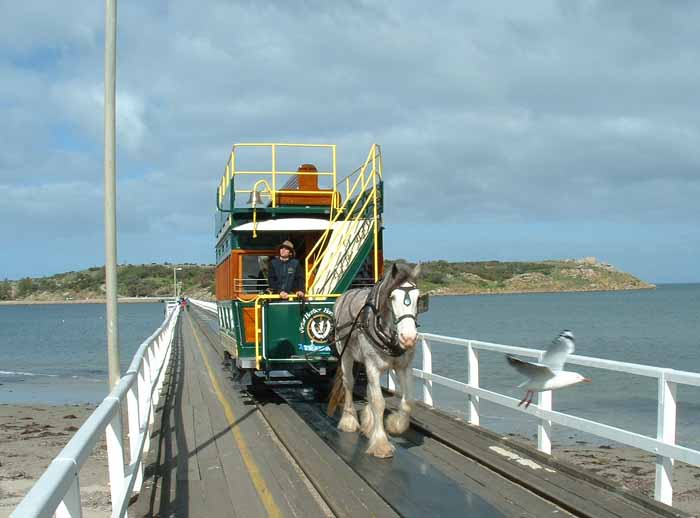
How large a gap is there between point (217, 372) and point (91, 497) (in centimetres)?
970

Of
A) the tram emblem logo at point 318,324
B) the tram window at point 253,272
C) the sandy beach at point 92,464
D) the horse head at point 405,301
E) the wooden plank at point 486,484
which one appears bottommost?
the sandy beach at point 92,464

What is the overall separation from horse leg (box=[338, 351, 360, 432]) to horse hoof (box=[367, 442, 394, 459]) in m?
1.59

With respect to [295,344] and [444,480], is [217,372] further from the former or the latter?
[444,480]

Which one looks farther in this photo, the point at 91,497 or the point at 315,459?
the point at 91,497

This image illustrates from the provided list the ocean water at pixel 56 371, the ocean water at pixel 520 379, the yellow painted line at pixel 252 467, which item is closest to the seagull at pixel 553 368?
the yellow painted line at pixel 252 467

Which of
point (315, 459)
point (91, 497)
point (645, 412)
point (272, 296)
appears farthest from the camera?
point (645, 412)

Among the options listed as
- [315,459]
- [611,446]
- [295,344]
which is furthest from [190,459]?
[611,446]

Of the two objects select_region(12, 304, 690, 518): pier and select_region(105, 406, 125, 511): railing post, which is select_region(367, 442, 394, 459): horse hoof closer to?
select_region(12, 304, 690, 518): pier

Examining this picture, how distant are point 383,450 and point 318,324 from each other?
168 inches

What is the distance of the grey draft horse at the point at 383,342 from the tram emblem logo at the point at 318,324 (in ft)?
7.22

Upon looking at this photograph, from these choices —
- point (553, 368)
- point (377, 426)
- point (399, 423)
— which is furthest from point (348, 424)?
point (553, 368)

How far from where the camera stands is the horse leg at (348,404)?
10.4m

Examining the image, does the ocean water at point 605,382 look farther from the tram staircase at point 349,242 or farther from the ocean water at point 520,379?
the tram staircase at point 349,242

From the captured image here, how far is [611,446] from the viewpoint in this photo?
53.7 ft
